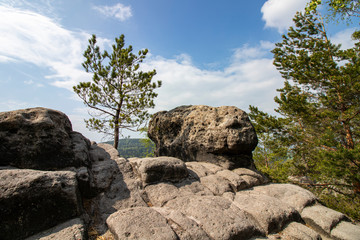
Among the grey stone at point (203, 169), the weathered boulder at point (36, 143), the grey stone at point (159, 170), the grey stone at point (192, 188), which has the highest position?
the weathered boulder at point (36, 143)

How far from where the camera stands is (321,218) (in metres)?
5.16

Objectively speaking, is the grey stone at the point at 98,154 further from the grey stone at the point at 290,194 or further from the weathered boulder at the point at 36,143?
the grey stone at the point at 290,194

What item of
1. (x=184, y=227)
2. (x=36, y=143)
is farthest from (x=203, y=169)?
(x=36, y=143)

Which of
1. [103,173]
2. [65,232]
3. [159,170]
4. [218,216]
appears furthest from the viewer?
[159,170]

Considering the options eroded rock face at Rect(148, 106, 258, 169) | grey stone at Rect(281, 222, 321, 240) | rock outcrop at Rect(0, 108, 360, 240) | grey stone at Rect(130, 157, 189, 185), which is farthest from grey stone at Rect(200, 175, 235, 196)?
grey stone at Rect(281, 222, 321, 240)

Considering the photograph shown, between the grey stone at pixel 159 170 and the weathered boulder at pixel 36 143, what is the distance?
190 cm

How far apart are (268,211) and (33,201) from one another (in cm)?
571

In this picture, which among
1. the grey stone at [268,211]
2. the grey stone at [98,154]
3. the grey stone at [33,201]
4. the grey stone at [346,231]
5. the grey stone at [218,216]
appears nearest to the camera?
the grey stone at [33,201]

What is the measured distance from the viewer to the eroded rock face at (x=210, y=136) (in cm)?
837

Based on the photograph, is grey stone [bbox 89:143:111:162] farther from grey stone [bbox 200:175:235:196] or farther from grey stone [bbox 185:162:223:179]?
grey stone [bbox 200:175:235:196]

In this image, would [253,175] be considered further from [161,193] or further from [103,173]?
[103,173]

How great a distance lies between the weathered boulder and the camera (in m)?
4.85

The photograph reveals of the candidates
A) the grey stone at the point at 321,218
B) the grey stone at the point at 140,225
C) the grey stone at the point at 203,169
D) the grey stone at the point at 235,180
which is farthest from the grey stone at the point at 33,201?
the grey stone at the point at 321,218

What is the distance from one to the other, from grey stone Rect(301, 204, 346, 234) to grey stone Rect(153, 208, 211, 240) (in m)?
3.64
